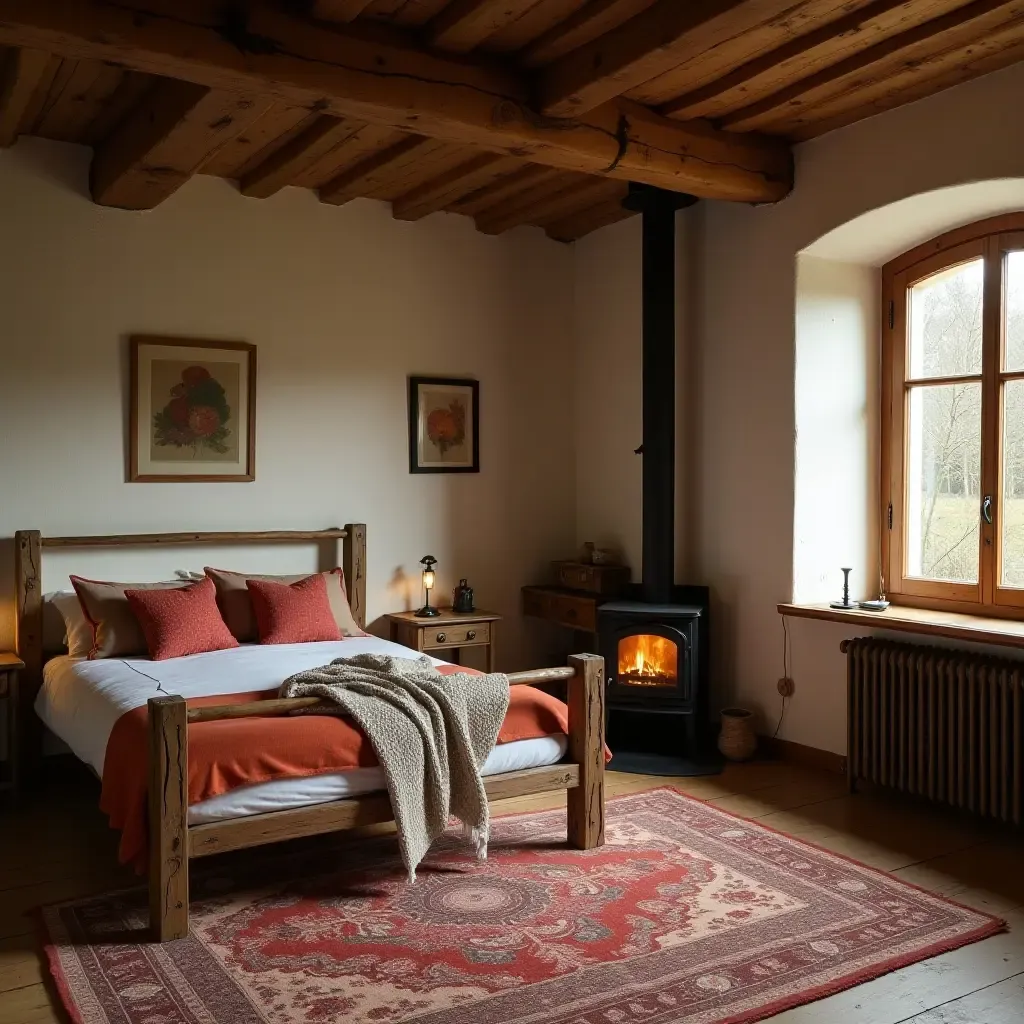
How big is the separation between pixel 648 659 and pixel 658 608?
0.93 ft

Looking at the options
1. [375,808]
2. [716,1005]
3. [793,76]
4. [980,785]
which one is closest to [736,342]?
[793,76]

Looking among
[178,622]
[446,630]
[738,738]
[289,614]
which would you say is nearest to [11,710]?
[178,622]

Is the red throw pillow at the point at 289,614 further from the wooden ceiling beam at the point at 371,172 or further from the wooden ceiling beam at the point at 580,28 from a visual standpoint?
the wooden ceiling beam at the point at 580,28

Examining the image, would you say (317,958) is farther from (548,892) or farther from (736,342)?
(736,342)

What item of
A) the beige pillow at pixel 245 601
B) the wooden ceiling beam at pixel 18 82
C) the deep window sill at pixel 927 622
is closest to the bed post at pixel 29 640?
the beige pillow at pixel 245 601

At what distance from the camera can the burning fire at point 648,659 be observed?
5.16m

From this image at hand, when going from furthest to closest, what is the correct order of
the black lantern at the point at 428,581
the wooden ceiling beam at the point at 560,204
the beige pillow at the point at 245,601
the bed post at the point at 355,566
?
the black lantern at the point at 428,581 < the bed post at the point at 355,566 < the wooden ceiling beam at the point at 560,204 < the beige pillow at the point at 245,601

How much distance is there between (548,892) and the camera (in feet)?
11.5

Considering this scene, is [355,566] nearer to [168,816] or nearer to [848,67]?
[168,816]

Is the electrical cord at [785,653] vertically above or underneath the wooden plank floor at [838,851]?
above

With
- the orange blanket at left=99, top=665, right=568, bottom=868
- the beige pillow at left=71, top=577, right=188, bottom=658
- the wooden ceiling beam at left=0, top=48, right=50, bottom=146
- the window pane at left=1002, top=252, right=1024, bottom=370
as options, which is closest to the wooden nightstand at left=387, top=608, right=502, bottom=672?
the beige pillow at left=71, top=577, right=188, bottom=658

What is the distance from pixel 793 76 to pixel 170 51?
231 centimetres

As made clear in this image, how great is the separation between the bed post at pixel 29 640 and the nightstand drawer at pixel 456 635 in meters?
1.89

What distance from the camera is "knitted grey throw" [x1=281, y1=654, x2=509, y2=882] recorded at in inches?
136
